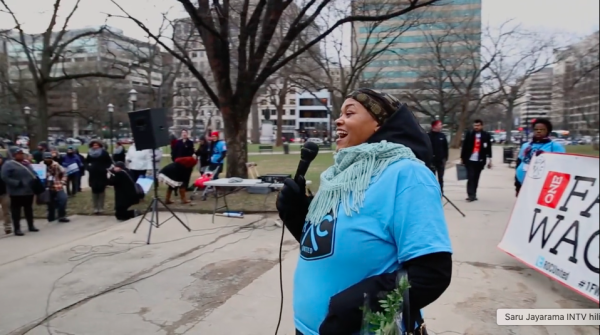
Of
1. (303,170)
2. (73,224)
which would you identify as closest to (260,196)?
(73,224)

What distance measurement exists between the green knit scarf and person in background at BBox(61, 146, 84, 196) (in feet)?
42.7

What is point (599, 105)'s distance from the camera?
945 mm

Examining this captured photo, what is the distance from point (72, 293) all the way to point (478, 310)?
14.2ft

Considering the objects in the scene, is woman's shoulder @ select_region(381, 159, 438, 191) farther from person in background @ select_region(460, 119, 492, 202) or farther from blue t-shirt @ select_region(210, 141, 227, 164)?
blue t-shirt @ select_region(210, 141, 227, 164)

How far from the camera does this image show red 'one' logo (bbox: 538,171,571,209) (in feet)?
14.9

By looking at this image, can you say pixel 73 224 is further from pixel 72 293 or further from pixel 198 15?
pixel 198 15

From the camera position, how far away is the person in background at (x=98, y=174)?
10.2 m

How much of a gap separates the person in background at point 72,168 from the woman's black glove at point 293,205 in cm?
1269

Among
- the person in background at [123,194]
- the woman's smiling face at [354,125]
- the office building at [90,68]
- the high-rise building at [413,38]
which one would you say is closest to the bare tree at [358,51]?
the high-rise building at [413,38]

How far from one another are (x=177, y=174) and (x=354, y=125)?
374 inches

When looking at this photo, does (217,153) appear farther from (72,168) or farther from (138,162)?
(72,168)

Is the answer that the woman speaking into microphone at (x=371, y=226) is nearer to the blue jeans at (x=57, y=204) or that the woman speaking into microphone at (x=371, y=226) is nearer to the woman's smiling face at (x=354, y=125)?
the woman's smiling face at (x=354, y=125)

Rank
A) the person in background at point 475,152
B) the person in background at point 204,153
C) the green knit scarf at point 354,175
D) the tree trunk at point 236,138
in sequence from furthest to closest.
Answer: the person in background at point 204,153 < the tree trunk at point 236,138 < the person in background at point 475,152 < the green knit scarf at point 354,175

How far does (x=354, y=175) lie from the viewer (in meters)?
1.62
